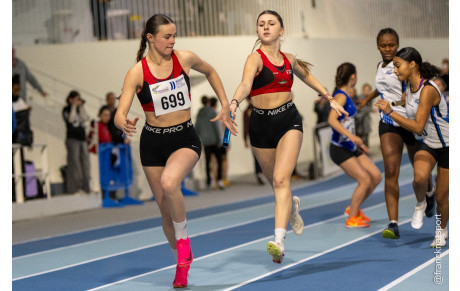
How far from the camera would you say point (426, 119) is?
746 centimetres

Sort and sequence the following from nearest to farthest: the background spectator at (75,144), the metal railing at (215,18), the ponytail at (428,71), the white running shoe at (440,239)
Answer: the ponytail at (428,71), the white running shoe at (440,239), the background spectator at (75,144), the metal railing at (215,18)

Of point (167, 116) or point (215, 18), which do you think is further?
point (215, 18)

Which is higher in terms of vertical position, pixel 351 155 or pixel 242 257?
pixel 351 155

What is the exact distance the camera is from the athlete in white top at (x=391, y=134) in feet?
27.6

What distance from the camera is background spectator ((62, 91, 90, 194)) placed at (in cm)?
1418

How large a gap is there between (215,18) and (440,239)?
46.8ft

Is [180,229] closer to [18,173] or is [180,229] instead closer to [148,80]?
[148,80]

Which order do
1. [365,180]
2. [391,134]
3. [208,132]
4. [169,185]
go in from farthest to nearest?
[208,132]
[365,180]
[391,134]
[169,185]

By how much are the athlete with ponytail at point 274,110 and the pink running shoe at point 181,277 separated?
3.03 feet

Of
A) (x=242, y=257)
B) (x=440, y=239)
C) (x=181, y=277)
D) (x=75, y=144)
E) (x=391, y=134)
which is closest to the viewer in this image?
(x=181, y=277)

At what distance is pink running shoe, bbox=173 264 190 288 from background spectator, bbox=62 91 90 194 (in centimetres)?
775

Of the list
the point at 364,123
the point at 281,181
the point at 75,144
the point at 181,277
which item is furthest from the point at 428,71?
the point at 364,123

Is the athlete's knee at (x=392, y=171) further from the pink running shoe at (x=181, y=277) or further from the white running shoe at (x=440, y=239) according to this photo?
the pink running shoe at (x=181, y=277)

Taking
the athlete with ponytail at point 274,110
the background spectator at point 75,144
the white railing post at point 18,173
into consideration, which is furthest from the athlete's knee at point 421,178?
the background spectator at point 75,144
